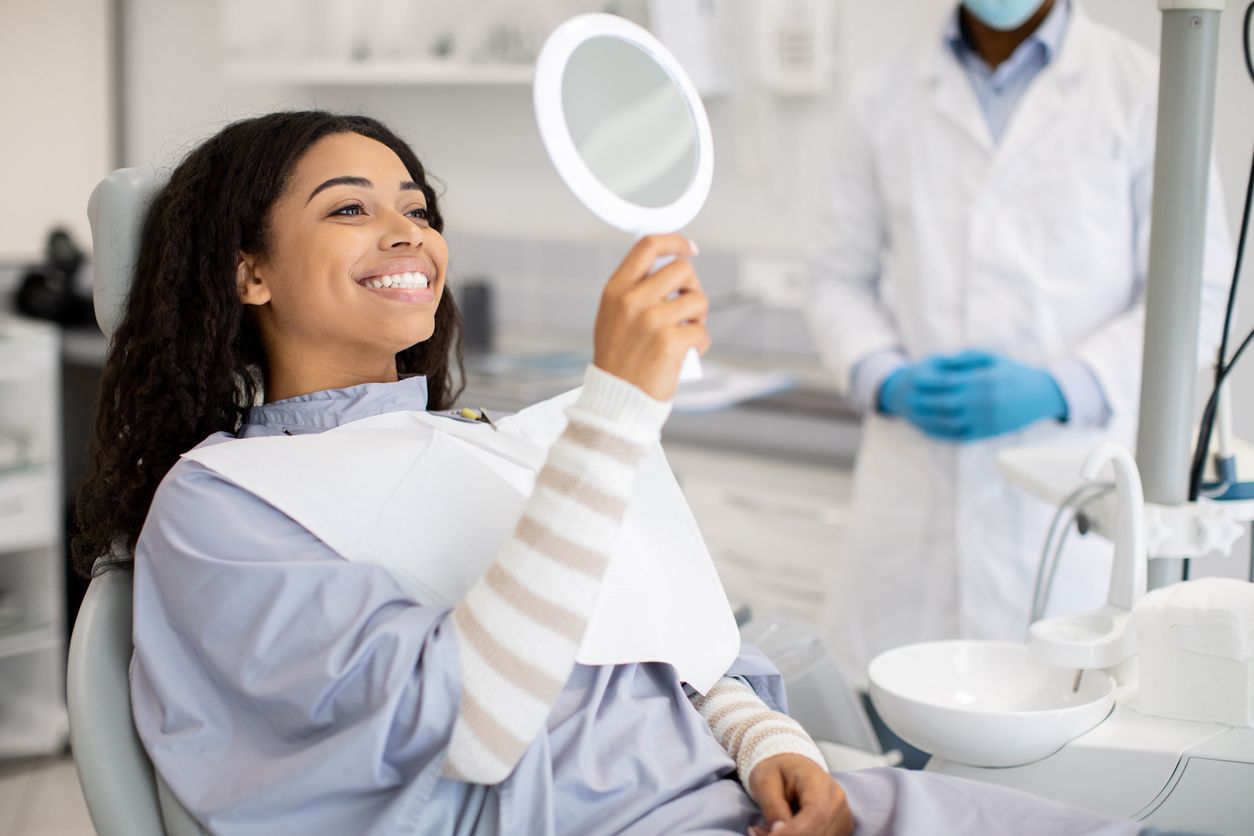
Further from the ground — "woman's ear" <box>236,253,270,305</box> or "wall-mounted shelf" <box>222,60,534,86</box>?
"wall-mounted shelf" <box>222,60,534,86</box>

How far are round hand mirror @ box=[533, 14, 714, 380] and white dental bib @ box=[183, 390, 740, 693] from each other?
25 cm

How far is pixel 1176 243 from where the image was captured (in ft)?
4.11

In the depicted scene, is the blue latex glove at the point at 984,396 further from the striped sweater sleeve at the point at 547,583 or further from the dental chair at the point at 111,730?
the dental chair at the point at 111,730

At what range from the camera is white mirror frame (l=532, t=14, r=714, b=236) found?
3.21ft

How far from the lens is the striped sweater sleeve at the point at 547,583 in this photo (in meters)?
0.95

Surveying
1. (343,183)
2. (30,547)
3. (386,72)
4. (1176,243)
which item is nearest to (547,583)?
(343,183)

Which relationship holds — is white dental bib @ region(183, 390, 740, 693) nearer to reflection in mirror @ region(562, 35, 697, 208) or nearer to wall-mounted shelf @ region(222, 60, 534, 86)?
reflection in mirror @ region(562, 35, 697, 208)

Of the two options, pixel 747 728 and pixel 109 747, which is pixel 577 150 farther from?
pixel 109 747

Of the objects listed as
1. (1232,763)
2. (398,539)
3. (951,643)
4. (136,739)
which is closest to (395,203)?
(398,539)

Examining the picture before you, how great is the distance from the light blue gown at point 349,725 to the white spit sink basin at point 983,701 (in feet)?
0.21

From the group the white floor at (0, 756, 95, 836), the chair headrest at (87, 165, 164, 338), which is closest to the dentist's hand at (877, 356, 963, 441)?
the chair headrest at (87, 165, 164, 338)

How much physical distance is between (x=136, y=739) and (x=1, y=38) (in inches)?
116

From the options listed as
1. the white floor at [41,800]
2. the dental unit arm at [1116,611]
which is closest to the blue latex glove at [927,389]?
the dental unit arm at [1116,611]

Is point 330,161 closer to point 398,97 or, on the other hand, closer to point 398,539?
point 398,539
